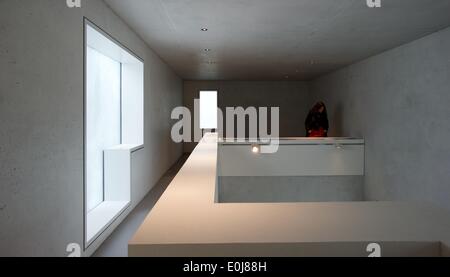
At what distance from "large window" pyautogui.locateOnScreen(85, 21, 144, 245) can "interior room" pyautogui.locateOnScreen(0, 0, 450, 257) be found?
0.10 feet

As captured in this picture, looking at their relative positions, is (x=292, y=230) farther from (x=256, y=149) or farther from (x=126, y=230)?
(x=256, y=149)

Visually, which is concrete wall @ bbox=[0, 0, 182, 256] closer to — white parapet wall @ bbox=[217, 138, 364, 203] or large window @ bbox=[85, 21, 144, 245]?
large window @ bbox=[85, 21, 144, 245]

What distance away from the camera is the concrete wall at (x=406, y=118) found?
4.49m

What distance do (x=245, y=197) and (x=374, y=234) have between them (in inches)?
202

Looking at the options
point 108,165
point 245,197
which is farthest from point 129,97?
point 245,197

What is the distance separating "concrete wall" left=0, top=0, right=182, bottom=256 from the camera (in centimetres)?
197

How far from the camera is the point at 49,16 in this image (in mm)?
2473

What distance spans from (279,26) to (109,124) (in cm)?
271

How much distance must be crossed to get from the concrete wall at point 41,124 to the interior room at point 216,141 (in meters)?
0.01

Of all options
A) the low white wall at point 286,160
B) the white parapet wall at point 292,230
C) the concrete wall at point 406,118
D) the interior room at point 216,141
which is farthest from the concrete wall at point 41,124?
the concrete wall at point 406,118

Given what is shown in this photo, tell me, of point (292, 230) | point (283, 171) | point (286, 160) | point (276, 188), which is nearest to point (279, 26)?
point (286, 160)

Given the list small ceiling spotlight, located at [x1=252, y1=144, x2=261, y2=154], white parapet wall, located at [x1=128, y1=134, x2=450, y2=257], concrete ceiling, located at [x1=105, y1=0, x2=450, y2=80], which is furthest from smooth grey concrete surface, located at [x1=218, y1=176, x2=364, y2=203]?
white parapet wall, located at [x1=128, y1=134, x2=450, y2=257]

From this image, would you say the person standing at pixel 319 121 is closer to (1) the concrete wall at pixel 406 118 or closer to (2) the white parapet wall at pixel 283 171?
(1) the concrete wall at pixel 406 118

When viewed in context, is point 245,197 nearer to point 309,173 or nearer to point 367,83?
point 309,173
